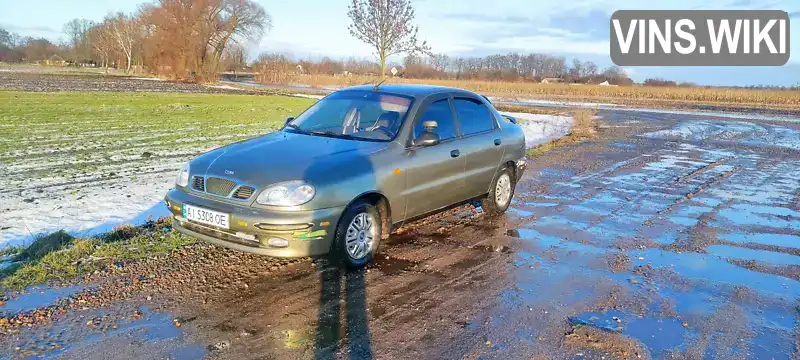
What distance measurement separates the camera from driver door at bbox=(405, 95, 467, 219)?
581 centimetres

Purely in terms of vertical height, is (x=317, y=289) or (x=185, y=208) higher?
(x=185, y=208)

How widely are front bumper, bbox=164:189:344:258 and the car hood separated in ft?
0.89

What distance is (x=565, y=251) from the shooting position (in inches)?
232

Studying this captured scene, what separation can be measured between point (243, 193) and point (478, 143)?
10.1 feet

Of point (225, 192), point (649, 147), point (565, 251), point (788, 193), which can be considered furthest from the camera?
point (649, 147)

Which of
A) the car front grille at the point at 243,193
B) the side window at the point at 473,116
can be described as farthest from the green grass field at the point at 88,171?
the side window at the point at 473,116

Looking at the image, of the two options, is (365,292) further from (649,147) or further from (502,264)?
(649,147)

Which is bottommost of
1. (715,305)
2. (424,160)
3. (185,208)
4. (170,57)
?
(715,305)

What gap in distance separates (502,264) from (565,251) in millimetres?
840

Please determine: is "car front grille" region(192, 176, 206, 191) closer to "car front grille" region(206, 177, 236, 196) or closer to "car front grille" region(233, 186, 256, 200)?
"car front grille" region(206, 177, 236, 196)

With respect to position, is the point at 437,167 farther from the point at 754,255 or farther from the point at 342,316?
the point at 754,255

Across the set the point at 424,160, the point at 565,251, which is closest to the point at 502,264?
the point at 565,251

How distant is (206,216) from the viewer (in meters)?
4.87

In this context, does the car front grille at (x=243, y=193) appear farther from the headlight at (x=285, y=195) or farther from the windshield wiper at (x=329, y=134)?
the windshield wiper at (x=329, y=134)
